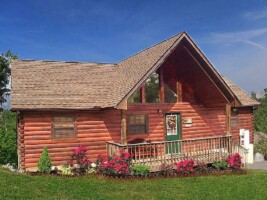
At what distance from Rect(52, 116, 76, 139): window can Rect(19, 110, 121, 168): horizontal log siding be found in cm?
21

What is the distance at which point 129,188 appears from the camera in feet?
40.0

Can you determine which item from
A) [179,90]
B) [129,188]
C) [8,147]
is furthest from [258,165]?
[8,147]

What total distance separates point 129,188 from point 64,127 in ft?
17.1

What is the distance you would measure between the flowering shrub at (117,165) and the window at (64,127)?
8.77ft

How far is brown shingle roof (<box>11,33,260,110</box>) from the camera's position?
49.2 ft

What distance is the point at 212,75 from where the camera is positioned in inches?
680

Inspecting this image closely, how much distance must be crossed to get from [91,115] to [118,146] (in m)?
2.70

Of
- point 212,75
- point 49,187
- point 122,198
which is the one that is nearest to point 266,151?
point 212,75

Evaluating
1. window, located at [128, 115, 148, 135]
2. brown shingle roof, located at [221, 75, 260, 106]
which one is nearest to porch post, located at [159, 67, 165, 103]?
window, located at [128, 115, 148, 135]

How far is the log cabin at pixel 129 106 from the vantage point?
14922 millimetres

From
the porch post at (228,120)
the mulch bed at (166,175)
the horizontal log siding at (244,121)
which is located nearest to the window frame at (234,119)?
the horizontal log siding at (244,121)

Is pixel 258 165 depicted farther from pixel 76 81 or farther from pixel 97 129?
pixel 76 81

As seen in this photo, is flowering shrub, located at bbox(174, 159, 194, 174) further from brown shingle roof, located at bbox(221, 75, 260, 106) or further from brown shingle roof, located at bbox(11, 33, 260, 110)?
brown shingle roof, located at bbox(221, 75, 260, 106)

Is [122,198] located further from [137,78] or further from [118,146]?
[137,78]
